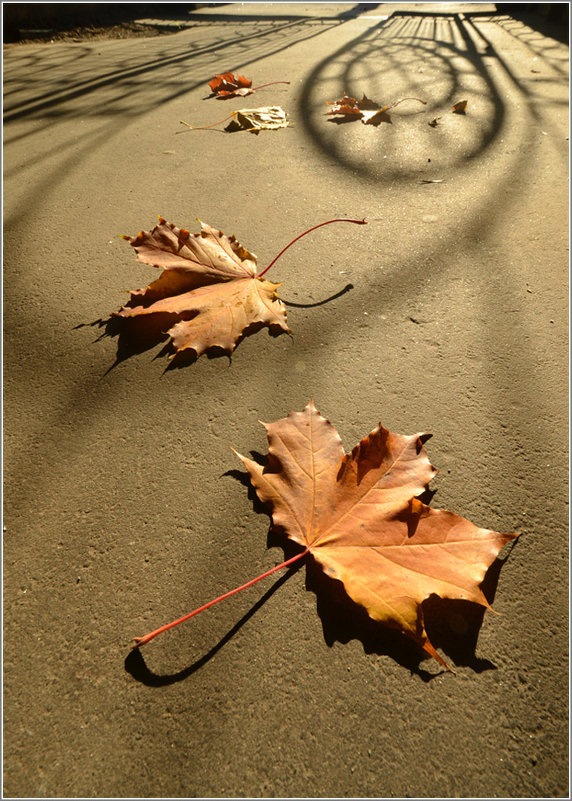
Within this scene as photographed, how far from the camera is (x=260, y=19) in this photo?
691 centimetres

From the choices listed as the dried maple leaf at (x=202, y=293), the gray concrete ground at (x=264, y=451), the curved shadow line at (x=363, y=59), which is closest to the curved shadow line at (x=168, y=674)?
the gray concrete ground at (x=264, y=451)

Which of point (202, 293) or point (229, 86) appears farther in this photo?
point (229, 86)

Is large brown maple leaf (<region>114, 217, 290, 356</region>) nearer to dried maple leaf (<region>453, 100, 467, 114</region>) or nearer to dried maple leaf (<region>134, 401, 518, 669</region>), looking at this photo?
dried maple leaf (<region>134, 401, 518, 669</region>)

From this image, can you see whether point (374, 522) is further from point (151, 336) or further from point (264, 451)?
point (151, 336)

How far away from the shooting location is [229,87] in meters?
3.44

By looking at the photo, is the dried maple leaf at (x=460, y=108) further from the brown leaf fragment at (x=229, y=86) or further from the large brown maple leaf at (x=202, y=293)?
the large brown maple leaf at (x=202, y=293)

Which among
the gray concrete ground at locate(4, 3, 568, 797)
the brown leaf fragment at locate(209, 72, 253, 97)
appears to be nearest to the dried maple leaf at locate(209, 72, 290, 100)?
the brown leaf fragment at locate(209, 72, 253, 97)

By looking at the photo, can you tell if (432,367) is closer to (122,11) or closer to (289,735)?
(289,735)

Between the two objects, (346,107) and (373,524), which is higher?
(346,107)

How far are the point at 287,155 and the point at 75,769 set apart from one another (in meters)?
2.58

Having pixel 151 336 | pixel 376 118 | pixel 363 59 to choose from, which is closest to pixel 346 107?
pixel 376 118

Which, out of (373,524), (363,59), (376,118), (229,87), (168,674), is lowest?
(168,674)

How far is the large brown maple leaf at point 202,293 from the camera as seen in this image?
1341 mm

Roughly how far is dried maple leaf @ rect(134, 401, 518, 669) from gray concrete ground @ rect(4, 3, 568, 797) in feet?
0.27
